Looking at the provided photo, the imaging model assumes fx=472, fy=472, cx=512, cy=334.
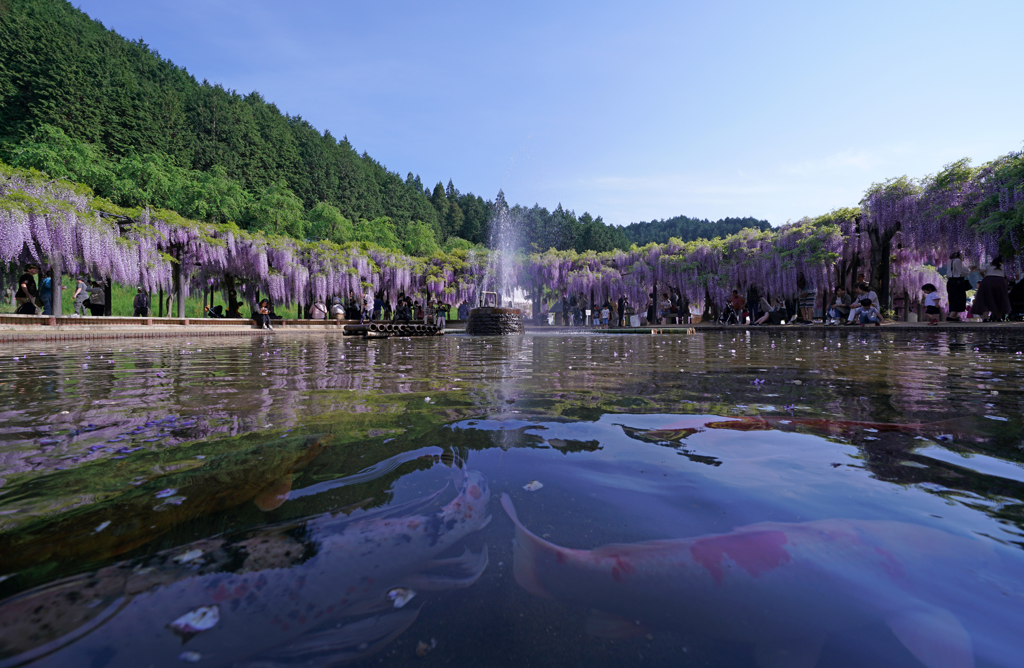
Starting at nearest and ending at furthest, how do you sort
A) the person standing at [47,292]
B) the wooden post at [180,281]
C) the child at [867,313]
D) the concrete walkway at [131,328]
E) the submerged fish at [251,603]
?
the submerged fish at [251,603] < the concrete walkway at [131,328] < the child at [867,313] < the person standing at [47,292] < the wooden post at [180,281]

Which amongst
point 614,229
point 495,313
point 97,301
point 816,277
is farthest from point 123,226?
point 614,229

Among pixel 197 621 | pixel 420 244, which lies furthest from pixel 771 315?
pixel 420 244

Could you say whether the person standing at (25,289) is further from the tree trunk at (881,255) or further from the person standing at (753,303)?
the tree trunk at (881,255)

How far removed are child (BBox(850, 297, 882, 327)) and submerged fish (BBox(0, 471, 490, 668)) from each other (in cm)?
1924

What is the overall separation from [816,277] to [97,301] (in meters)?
30.9

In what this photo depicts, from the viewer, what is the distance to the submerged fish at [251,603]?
77 centimetres

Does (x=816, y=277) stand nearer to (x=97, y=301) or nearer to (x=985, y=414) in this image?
(x=985, y=414)

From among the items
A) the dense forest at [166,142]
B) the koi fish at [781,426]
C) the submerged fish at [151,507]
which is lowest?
the koi fish at [781,426]

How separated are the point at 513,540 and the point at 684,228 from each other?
124 m

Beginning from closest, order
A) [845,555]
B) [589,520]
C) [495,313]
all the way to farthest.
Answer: [845,555]
[589,520]
[495,313]

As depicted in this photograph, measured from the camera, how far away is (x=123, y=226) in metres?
18.6

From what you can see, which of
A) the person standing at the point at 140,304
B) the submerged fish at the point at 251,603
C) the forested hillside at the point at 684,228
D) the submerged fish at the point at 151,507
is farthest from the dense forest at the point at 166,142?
the forested hillside at the point at 684,228

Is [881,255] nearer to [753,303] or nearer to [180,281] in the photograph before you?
[753,303]

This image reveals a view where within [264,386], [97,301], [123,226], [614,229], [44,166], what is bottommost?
[264,386]
